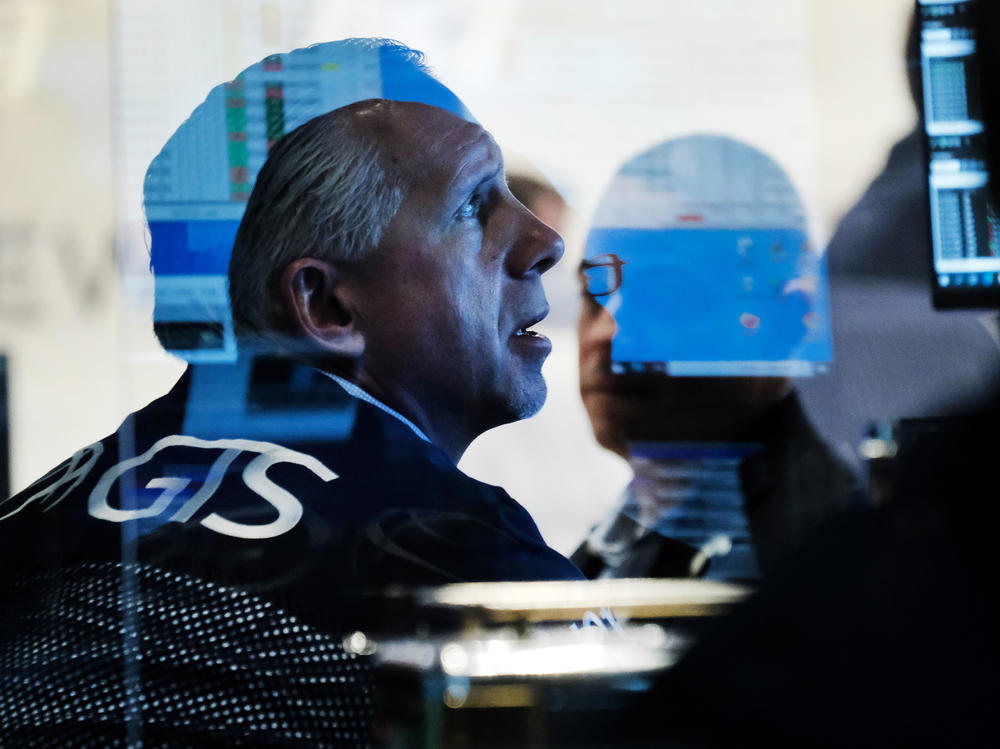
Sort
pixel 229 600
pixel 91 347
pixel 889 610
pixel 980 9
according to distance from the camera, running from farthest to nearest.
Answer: pixel 91 347, pixel 980 9, pixel 229 600, pixel 889 610

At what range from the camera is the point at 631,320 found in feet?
5.25

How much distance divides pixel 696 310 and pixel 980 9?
1.84ft

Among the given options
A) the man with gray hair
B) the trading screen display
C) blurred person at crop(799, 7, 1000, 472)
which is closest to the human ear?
the man with gray hair

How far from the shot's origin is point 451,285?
1.46m

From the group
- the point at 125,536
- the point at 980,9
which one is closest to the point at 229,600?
the point at 125,536

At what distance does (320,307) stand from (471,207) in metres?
0.25

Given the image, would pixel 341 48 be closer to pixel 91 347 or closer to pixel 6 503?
pixel 91 347

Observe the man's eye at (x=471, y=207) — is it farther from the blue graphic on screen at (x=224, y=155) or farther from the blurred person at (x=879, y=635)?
the blurred person at (x=879, y=635)

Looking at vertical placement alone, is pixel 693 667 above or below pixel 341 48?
below

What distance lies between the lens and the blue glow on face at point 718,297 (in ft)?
5.23

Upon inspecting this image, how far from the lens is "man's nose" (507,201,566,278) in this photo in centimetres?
152

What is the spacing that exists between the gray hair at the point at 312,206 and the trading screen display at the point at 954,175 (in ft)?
2.34

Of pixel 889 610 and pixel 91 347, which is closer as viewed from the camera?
pixel 889 610

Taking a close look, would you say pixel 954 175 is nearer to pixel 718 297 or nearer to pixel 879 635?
pixel 718 297
